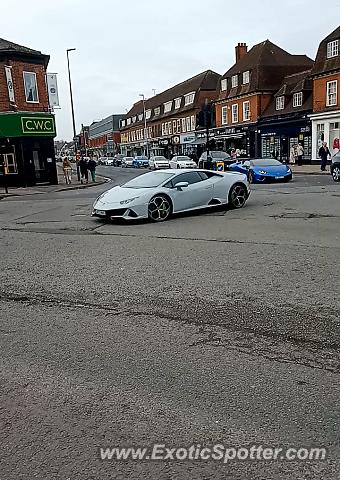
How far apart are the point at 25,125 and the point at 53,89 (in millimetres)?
3775

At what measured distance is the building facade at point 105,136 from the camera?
124 metres

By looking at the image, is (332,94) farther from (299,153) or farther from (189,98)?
(189,98)

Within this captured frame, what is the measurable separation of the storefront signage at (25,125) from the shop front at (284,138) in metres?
22.5

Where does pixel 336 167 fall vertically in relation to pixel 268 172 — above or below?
above

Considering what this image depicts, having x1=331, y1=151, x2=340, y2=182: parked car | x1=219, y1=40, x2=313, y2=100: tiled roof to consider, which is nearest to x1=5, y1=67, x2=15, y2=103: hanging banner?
x1=331, y1=151, x2=340, y2=182: parked car

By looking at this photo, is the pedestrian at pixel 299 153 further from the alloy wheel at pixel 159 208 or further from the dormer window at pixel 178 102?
the dormer window at pixel 178 102

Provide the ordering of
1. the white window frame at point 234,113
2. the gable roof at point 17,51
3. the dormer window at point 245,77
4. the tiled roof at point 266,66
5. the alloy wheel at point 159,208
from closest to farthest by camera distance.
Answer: the alloy wheel at point 159,208 → the gable roof at point 17,51 → the tiled roof at point 266,66 → the dormer window at point 245,77 → the white window frame at point 234,113

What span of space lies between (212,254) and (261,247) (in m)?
0.98

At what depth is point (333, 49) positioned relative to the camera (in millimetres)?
37312

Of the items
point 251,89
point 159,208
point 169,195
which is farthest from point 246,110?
point 159,208

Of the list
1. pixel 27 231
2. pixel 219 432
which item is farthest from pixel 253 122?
pixel 219 432

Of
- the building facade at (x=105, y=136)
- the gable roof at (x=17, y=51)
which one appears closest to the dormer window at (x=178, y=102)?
the gable roof at (x=17, y=51)

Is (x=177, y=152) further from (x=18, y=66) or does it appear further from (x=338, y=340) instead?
(x=338, y=340)

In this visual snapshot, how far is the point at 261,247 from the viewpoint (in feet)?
26.6
